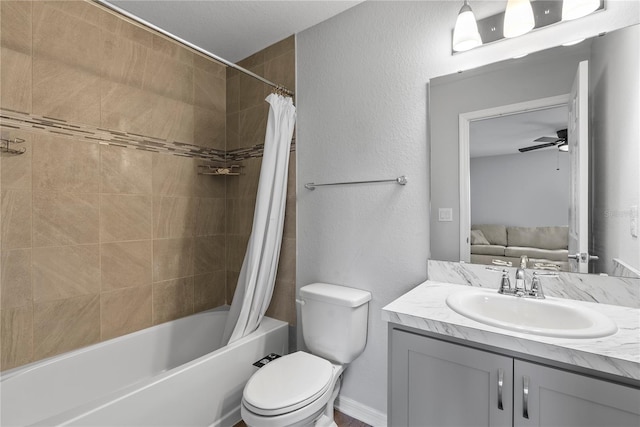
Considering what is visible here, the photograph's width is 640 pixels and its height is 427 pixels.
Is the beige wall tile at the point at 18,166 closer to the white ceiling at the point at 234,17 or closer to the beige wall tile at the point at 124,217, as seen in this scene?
the beige wall tile at the point at 124,217

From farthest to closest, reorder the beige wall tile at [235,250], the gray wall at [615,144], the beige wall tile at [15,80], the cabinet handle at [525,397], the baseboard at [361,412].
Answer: the beige wall tile at [235,250], the baseboard at [361,412], the beige wall tile at [15,80], the gray wall at [615,144], the cabinet handle at [525,397]

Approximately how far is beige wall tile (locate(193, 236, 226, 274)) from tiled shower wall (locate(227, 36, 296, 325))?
0.22 feet

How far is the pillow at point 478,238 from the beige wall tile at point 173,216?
1920 millimetres

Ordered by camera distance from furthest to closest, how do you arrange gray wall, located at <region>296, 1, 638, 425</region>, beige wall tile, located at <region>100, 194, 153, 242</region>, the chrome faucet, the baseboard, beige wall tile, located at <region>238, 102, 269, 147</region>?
beige wall tile, located at <region>238, 102, 269, 147</region> < beige wall tile, located at <region>100, 194, 153, 242</region> < the baseboard < gray wall, located at <region>296, 1, 638, 425</region> < the chrome faucet

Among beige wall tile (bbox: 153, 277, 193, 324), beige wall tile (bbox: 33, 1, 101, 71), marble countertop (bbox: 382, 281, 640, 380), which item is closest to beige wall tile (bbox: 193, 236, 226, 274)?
beige wall tile (bbox: 153, 277, 193, 324)

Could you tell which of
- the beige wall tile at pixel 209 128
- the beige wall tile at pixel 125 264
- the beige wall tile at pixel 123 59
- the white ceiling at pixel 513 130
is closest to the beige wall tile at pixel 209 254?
the beige wall tile at pixel 125 264

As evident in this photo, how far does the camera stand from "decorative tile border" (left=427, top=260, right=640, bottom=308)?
1.13 meters

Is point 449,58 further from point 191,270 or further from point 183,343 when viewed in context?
point 183,343

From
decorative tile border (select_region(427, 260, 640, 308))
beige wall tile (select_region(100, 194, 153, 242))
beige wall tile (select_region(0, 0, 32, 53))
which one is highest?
beige wall tile (select_region(0, 0, 32, 53))

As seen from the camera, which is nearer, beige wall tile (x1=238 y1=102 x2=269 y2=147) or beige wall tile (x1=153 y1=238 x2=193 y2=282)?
beige wall tile (x1=153 y1=238 x2=193 y2=282)

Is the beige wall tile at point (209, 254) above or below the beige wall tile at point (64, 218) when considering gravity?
below

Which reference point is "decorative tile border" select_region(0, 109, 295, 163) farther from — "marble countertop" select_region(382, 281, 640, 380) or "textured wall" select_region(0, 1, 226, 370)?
"marble countertop" select_region(382, 281, 640, 380)

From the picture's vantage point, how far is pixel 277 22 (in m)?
1.99

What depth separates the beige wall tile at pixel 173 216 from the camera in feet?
6.91
